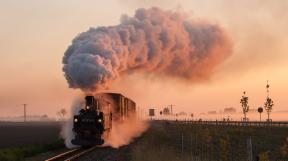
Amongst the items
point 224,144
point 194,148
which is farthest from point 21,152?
point 224,144

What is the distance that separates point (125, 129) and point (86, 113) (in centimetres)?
1185

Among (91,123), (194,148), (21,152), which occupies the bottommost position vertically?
(194,148)

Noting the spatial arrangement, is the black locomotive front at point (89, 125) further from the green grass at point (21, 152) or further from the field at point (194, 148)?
the green grass at point (21, 152)

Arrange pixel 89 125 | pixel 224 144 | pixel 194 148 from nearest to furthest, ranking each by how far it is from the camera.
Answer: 1. pixel 89 125
2. pixel 224 144
3. pixel 194 148

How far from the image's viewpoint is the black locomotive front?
3738cm

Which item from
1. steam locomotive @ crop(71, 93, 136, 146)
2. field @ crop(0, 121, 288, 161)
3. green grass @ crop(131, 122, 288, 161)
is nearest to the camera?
field @ crop(0, 121, 288, 161)

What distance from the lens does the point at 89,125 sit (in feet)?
123

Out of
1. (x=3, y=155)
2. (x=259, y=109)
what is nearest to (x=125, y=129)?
(x=3, y=155)

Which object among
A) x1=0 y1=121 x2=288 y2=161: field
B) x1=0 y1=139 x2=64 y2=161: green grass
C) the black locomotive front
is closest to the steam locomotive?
the black locomotive front

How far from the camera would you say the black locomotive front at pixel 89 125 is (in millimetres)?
37375

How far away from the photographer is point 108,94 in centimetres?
4206

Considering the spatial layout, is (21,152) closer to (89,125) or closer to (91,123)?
(89,125)

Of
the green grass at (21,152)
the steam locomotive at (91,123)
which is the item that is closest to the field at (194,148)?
the green grass at (21,152)

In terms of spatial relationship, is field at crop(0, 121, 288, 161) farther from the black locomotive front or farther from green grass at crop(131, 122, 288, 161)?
the black locomotive front
